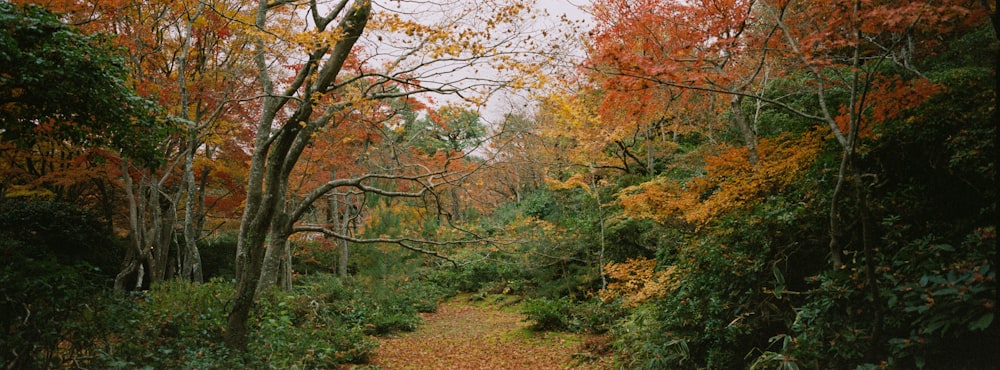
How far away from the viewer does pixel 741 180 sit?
5.27 meters

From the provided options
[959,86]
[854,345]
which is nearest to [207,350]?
[854,345]

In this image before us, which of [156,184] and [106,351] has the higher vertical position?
[156,184]

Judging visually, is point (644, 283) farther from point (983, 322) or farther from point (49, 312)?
point (49, 312)

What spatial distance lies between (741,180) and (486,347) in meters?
5.56

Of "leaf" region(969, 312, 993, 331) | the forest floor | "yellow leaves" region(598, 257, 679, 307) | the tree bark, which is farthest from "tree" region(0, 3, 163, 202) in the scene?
"leaf" region(969, 312, 993, 331)

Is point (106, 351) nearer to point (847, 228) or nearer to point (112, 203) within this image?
point (847, 228)

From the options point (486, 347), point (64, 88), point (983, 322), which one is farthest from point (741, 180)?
point (64, 88)

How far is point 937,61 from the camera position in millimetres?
6984

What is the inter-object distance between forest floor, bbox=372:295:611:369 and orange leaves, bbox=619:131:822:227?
8.06ft

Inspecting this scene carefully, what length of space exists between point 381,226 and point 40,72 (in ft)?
30.8

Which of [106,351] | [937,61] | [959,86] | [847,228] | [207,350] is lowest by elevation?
[207,350]

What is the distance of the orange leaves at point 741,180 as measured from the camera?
4.83m

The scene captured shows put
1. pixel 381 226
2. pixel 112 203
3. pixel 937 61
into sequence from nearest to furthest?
pixel 937 61 < pixel 112 203 < pixel 381 226

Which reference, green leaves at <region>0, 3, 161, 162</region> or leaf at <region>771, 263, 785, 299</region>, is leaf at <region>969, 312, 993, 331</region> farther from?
green leaves at <region>0, 3, 161, 162</region>
